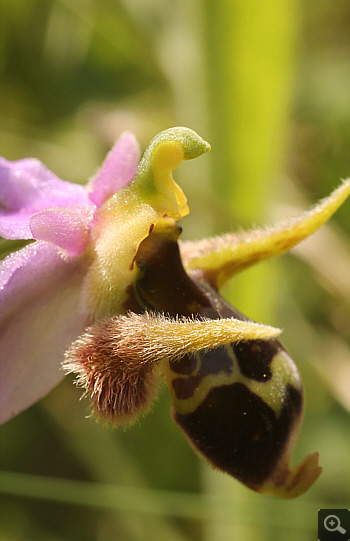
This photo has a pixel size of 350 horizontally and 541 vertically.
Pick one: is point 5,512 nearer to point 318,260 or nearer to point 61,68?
point 318,260

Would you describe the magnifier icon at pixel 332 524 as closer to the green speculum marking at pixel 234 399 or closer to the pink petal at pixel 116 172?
the green speculum marking at pixel 234 399

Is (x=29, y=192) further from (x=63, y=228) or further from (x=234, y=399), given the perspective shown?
(x=234, y=399)

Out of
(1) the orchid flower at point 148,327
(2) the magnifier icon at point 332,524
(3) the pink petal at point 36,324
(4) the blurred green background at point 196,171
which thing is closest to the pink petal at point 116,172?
(1) the orchid flower at point 148,327

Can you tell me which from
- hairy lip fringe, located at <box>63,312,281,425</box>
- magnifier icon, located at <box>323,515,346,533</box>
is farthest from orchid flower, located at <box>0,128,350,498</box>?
magnifier icon, located at <box>323,515,346,533</box>

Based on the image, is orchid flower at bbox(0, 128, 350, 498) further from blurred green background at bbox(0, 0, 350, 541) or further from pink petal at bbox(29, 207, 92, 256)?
blurred green background at bbox(0, 0, 350, 541)

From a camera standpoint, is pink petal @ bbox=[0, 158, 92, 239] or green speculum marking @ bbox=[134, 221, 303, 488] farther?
pink petal @ bbox=[0, 158, 92, 239]

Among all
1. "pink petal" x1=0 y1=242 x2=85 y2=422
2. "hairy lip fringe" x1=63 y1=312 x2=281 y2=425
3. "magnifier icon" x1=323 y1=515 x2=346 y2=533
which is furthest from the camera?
"magnifier icon" x1=323 y1=515 x2=346 y2=533

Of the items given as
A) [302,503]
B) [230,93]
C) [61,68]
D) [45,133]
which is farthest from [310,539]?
[61,68]

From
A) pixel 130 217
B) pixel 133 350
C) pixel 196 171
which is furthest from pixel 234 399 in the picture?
pixel 196 171
